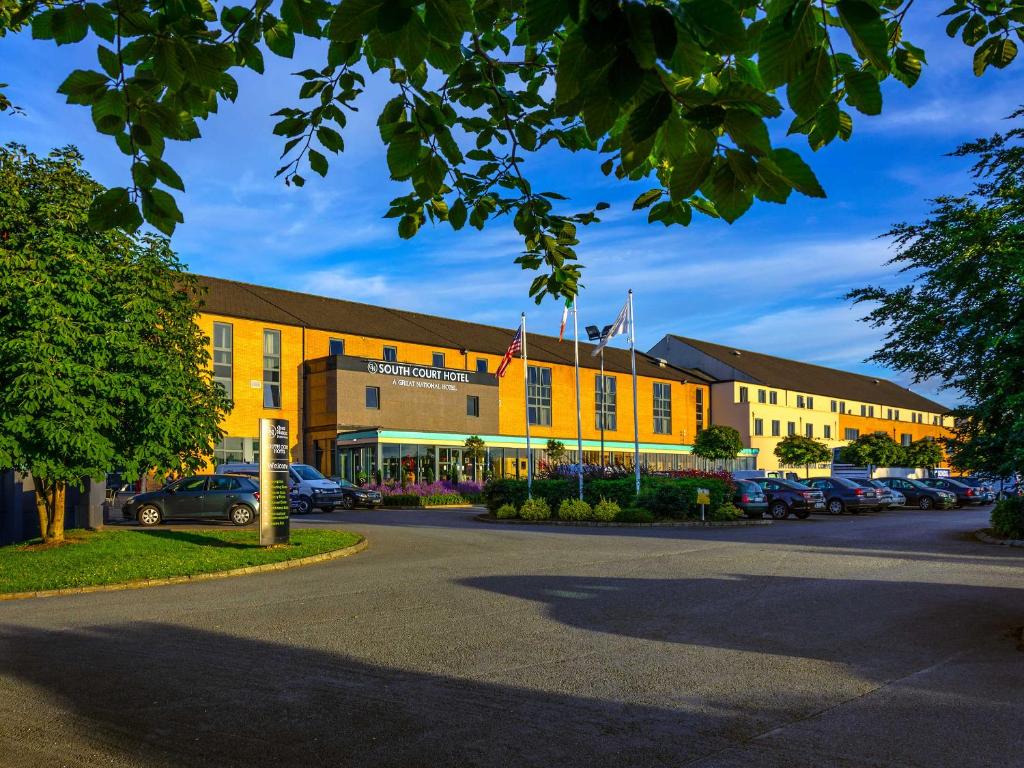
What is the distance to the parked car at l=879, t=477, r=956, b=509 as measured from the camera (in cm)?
3994

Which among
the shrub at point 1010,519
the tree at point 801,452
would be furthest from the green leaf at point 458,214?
the tree at point 801,452

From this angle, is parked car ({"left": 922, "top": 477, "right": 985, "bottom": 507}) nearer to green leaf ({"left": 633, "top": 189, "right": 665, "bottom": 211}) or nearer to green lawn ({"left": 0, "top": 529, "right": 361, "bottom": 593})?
green lawn ({"left": 0, "top": 529, "right": 361, "bottom": 593})

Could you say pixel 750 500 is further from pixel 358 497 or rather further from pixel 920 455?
pixel 920 455

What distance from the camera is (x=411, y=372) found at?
53.6 meters

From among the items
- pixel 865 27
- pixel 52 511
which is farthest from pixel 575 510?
pixel 865 27

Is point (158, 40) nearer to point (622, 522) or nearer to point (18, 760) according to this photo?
point (18, 760)

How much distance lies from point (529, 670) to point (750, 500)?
2224cm

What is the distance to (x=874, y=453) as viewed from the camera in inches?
2576

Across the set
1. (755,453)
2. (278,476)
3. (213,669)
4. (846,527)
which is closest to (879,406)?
(755,453)

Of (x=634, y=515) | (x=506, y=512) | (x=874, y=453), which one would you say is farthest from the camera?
(x=874, y=453)

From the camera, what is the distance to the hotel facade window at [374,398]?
51.7 m

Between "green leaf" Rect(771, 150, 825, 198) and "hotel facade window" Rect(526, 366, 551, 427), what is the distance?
6077 centimetres

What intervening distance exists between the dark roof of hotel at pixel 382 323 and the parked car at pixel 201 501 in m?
21.8

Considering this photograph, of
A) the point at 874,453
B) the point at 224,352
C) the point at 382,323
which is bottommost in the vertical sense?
the point at 874,453
